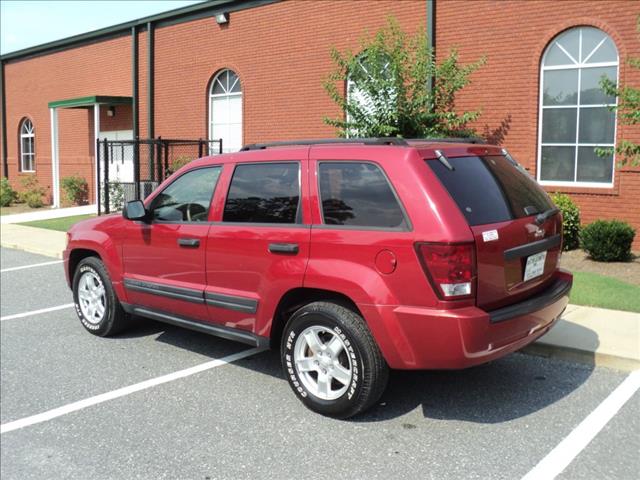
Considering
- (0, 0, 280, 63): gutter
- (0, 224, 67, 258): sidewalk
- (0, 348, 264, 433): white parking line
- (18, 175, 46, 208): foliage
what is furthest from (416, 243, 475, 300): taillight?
(18, 175, 46, 208): foliage

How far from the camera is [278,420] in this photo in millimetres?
4512

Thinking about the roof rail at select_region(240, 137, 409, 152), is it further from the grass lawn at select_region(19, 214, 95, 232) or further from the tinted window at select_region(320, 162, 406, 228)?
the grass lawn at select_region(19, 214, 95, 232)

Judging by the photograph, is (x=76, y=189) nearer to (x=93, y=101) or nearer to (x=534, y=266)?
(x=93, y=101)

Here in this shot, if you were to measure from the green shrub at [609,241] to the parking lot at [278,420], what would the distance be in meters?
5.05

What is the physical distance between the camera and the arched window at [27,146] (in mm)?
26672

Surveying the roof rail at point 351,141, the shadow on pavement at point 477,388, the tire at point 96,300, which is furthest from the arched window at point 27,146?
the roof rail at point 351,141

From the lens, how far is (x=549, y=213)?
4.96 metres

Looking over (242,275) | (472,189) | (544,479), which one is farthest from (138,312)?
(544,479)

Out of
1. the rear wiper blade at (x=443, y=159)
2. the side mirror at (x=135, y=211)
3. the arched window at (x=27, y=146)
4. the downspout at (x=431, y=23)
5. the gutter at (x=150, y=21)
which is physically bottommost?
the side mirror at (x=135, y=211)

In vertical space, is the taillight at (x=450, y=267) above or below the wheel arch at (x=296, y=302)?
above

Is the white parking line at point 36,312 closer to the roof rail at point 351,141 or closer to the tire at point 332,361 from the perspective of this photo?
the roof rail at point 351,141

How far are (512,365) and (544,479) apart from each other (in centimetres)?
198

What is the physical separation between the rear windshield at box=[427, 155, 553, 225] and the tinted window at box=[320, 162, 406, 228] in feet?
1.15

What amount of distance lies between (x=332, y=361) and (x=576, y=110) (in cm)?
922
